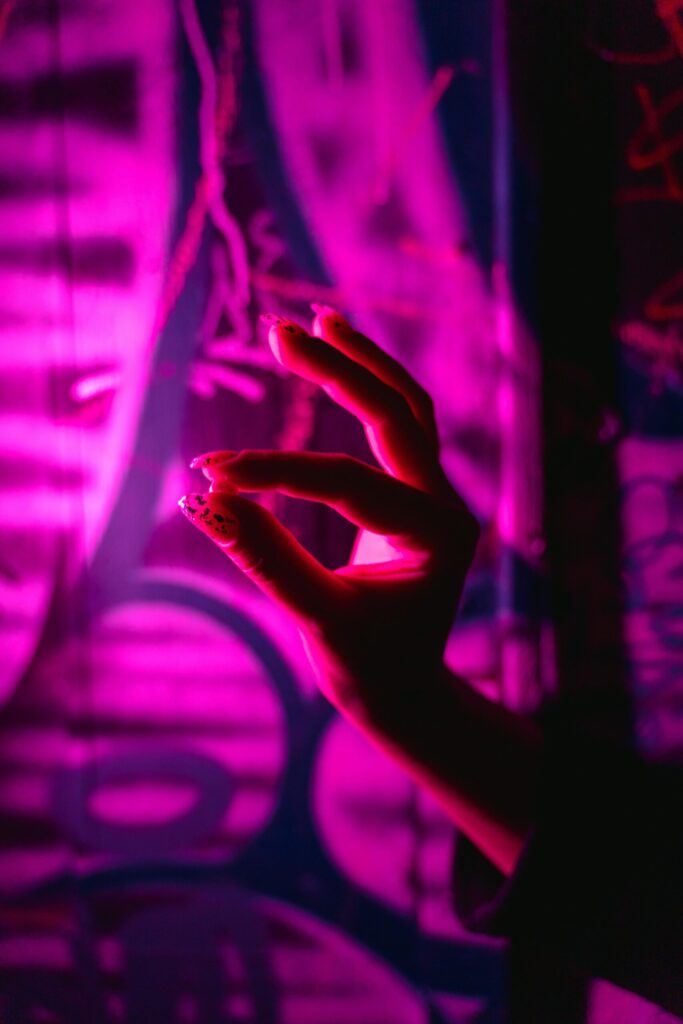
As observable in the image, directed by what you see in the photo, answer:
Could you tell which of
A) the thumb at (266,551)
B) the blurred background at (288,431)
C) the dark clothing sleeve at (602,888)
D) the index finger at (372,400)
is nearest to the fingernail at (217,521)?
the thumb at (266,551)

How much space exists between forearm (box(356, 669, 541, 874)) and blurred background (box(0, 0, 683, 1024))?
2.80ft

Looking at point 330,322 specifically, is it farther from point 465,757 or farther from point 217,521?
point 465,757

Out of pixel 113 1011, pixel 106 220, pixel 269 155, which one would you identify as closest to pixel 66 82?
pixel 106 220

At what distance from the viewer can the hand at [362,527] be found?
596mm

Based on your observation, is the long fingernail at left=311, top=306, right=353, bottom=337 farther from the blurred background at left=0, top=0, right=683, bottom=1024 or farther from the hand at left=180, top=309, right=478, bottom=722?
the blurred background at left=0, top=0, right=683, bottom=1024

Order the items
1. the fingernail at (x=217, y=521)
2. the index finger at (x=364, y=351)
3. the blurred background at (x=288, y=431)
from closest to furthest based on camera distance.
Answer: the fingernail at (x=217, y=521) → the index finger at (x=364, y=351) → the blurred background at (x=288, y=431)

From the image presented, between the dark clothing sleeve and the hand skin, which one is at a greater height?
the hand skin

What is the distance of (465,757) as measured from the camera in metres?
0.70

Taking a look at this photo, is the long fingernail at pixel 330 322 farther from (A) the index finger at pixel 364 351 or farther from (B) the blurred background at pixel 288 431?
(B) the blurred background at pixel 288 431

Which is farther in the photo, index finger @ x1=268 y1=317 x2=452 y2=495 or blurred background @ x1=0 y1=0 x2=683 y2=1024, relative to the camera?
blurred background @ x1=0 y1=0 x2=683 y2=1024

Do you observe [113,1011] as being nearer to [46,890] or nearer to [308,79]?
[46,890]

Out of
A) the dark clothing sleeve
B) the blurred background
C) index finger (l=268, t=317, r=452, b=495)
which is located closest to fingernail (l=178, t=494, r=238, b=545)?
index finger (l=268, t=317, r=452, b=495)

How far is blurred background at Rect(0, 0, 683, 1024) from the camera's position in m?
1.49

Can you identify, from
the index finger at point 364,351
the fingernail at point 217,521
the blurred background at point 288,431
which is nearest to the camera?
the fingernail at point 217,521
